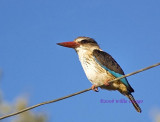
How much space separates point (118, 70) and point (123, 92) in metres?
0.38

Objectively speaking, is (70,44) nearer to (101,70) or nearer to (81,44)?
(81,44)

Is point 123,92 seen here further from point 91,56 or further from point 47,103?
point 47,103

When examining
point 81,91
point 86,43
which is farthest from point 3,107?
point 81,91

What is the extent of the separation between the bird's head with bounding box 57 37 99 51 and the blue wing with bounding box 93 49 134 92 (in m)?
0.24

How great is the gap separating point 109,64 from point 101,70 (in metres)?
0.27

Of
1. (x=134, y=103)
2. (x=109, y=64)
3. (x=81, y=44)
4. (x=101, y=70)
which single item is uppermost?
(x=81, y=44)

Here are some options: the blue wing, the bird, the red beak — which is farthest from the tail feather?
the red beak

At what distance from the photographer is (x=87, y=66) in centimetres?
661

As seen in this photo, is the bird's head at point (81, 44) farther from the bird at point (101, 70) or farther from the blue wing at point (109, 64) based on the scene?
the blue wing at point (109, 64)

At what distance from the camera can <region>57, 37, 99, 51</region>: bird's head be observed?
7.03 metres

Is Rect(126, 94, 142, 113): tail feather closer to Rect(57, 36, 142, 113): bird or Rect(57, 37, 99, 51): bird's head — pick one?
Rect(57, 36, 142, 113): bird

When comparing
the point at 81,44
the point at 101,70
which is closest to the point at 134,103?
the point at 101,70

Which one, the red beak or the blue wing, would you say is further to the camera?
the red beak

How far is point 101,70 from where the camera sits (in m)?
6.61
